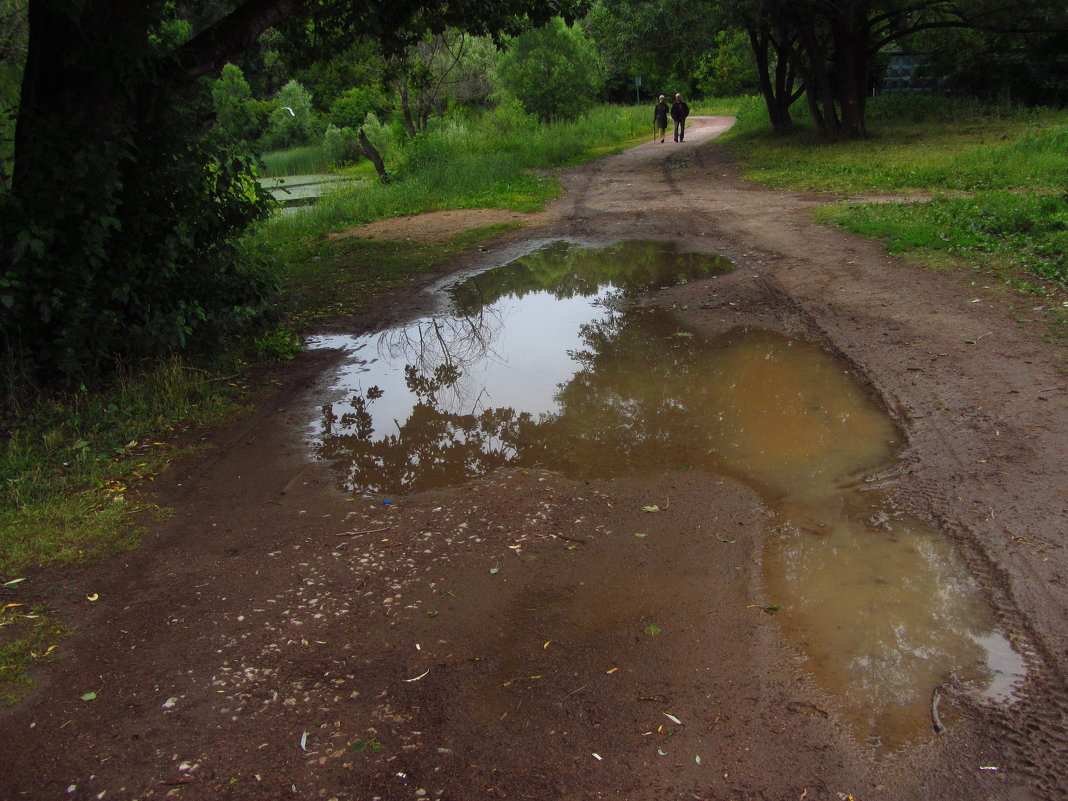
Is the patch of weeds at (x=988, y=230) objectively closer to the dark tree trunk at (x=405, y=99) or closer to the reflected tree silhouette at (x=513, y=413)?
the reflected tree silhouette at (x=513, y=413)

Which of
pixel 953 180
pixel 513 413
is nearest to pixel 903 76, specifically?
pixel 953 180

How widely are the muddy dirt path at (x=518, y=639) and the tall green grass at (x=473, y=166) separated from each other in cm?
1063

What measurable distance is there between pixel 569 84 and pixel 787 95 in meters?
8.22

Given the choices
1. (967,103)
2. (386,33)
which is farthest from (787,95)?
(386,33)

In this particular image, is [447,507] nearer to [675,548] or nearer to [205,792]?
[675,548]

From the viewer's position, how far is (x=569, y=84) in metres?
28.9

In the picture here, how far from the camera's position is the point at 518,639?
12.2 ft

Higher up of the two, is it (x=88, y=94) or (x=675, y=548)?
(x=88, y=94)

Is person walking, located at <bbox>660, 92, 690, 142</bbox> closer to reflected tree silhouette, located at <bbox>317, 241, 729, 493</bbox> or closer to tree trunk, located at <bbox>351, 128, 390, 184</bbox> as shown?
tree trunk, located at <bbox>351, 128, 390, 184</bbox>

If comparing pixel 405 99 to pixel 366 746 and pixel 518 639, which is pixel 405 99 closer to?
pixel 518 639

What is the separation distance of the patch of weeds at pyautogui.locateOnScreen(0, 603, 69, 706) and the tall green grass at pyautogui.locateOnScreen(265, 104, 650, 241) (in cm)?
1132

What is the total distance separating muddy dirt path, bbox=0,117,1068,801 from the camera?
9.64 ft

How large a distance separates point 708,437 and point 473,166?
50.5 feet

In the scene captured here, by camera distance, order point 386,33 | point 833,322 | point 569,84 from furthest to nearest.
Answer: point 569,84, point 386,33, point 833,322
